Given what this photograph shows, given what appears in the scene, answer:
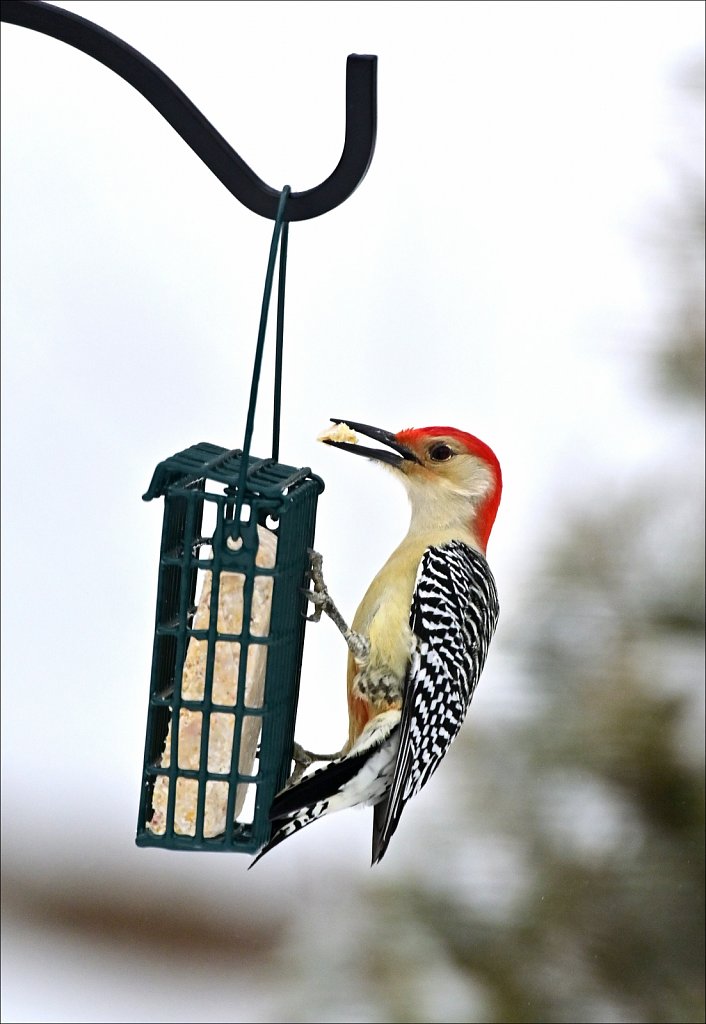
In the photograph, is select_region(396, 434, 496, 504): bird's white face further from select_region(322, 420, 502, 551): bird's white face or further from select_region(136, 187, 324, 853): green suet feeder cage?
select_region(136, 187, 324, 853): green suet feeder cage

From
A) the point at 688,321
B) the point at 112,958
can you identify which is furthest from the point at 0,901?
the point at 688,321

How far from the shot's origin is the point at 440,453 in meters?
2.10

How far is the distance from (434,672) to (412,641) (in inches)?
2.2

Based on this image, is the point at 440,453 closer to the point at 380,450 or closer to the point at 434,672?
the point at 380,450

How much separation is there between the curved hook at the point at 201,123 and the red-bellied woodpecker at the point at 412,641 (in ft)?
1.74

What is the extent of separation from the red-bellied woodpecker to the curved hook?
20.9 inches

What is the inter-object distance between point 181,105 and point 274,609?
61cm

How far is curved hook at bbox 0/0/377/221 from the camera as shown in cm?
133

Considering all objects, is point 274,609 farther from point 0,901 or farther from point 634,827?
point 0,901

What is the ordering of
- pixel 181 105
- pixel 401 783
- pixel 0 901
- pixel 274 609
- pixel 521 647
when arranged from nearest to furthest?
1. pixel 181 105
2. pixel 274 609
3. pixel 401 783
4. pixel 521 647
5. pixel 0 901

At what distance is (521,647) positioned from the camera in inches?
125

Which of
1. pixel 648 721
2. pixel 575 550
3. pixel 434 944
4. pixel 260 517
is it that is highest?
pixel 575 550

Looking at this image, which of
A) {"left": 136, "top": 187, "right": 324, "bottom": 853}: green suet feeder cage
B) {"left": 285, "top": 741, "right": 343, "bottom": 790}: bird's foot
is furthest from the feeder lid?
{"left": 285, "top": 741, "right": 343, "bottom": 790}: bird's foot

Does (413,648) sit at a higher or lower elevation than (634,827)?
higher
